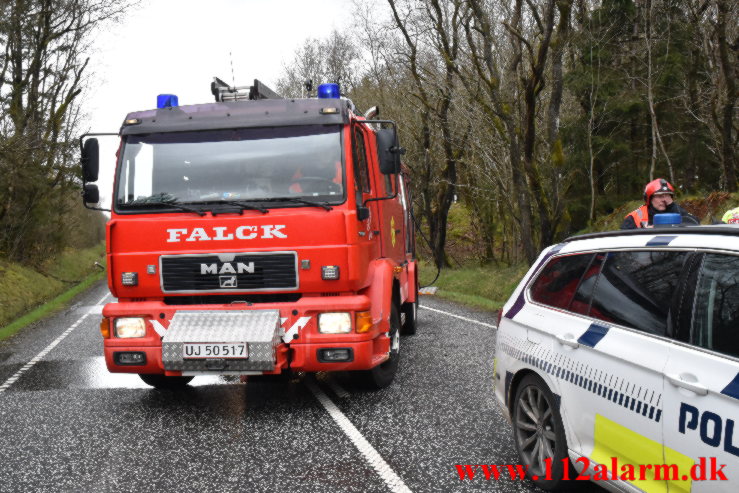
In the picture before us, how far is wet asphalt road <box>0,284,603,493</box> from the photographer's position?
4.75m

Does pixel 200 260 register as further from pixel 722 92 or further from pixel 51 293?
pixel 51 293

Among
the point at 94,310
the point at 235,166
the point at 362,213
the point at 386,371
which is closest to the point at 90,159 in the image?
the point at 235,166

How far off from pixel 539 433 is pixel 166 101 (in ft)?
15.9

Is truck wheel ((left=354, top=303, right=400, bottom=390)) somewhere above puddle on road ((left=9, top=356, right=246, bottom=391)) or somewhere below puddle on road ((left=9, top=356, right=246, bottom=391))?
above

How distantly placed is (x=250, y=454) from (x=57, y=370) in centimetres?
484

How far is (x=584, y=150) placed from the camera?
2288 cm

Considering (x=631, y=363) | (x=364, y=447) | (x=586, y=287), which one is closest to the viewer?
(x=631, y=363)

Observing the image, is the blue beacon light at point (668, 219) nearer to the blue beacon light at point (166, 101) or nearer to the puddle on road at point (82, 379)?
the blue beacon light at point (166, 101)

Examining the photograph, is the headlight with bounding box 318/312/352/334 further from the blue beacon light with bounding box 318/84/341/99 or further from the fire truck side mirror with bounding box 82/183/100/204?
the fire truck side mirror with bounding box 82/183/100/204

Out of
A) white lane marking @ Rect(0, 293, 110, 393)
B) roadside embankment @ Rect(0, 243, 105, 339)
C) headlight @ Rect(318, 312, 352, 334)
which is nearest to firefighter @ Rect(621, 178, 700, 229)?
headlight @ Rect(318, 312, 352, 334)

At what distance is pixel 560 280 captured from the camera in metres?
4.43

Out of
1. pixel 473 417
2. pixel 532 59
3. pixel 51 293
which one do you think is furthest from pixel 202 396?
pixel 51 293

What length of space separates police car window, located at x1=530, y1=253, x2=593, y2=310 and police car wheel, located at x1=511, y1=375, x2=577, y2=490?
0.50 meters

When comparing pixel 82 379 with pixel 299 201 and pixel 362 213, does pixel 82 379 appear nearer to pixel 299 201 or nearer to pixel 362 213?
Answer: pixel 299 201
